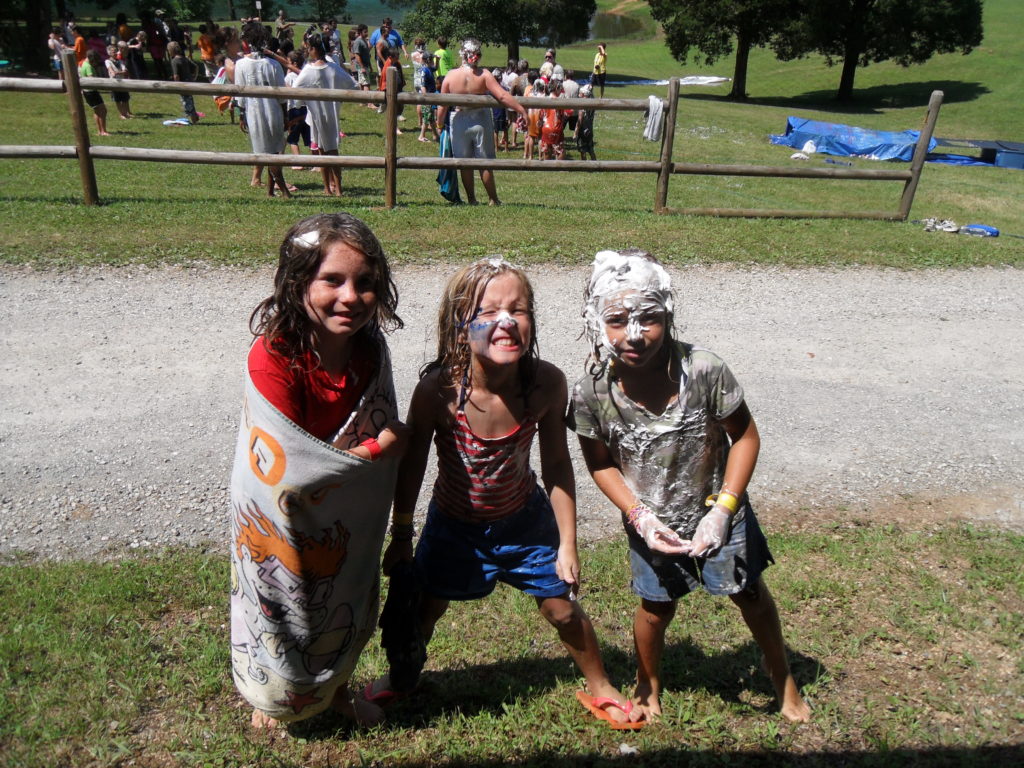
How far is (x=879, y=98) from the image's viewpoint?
35.8 metres

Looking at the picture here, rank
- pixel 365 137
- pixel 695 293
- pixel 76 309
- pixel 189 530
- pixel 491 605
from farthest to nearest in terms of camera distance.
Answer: pixel 365 137 → pixel 695 293 → pixel 76 309 → pixel 189 530 → pixel 491 605

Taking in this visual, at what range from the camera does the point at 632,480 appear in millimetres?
2627

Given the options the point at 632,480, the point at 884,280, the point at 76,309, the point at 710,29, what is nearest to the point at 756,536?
the point at 632,480

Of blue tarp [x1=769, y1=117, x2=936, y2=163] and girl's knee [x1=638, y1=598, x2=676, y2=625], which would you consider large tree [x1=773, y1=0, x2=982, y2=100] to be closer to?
blue tarp [x1=769, y1=117, x2=936, y2=163]

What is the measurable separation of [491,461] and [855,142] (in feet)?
68.7

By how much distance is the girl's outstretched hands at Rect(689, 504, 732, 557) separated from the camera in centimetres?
244

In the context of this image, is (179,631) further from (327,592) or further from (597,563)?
(597,563)

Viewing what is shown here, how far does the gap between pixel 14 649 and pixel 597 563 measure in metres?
2.31

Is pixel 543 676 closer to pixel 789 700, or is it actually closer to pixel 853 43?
pixel 789 700

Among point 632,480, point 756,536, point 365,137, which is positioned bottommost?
point 365,137

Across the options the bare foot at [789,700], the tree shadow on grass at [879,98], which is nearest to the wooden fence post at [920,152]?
the bare foot at [789,700]

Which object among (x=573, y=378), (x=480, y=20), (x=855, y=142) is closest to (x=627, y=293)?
(x=573, y=378)

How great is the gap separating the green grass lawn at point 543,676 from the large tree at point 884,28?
36.9 m

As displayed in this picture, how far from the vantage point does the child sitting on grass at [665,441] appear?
2.45 meters
